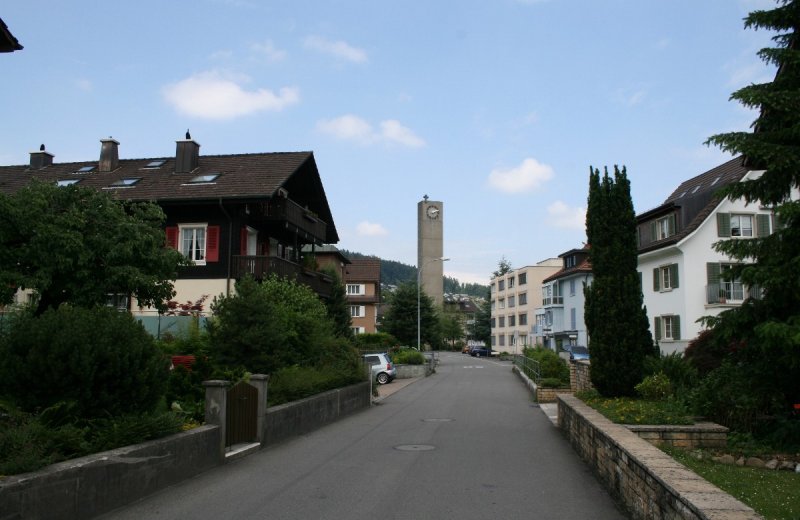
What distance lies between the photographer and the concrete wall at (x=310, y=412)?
12219 millimetres

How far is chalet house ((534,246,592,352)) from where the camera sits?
197ft

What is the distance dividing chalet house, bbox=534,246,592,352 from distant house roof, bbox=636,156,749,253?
16.3 m

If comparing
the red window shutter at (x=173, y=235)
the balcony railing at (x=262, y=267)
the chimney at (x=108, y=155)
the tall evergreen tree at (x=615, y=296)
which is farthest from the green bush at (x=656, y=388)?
the chimney at (x=108, y=155)

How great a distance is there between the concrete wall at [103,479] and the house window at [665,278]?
3217cm

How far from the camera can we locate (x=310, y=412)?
14625 millimetres

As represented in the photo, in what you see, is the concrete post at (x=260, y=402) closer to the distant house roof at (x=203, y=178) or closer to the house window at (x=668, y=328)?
the distant house roof at (x=203, y=178)

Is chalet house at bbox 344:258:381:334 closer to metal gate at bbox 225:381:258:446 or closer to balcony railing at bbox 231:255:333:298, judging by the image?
balcony railing at bbox 231:255:333:298

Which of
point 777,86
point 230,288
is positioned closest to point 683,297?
point 230,288

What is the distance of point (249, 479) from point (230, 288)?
62.8 ft

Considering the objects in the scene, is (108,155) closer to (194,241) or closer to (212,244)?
(194,241)

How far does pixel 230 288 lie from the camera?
27.3 meters

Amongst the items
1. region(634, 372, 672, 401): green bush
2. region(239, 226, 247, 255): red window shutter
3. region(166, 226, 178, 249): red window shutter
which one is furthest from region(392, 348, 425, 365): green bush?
region(634, 372, 672, 401): green bush

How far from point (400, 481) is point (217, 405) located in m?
3.10

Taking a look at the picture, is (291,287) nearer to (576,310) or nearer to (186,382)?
(186,382)
